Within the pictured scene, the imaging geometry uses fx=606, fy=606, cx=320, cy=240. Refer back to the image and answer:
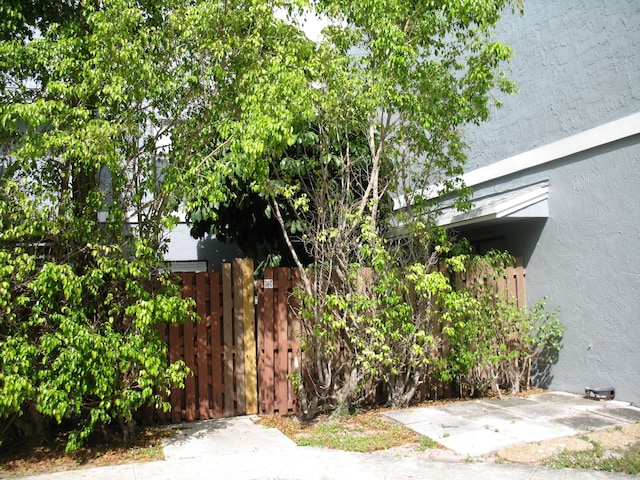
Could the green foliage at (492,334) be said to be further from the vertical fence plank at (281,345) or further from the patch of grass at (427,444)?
the vertical fence plank at (281,345)

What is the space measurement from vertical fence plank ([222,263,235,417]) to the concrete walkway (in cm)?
25

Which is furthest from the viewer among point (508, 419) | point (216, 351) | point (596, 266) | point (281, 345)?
point (596, 266)

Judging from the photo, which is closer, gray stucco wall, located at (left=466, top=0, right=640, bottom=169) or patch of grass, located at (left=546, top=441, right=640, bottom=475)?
patch of grass, located at (left=546, top=441, right=640, bottom=475)

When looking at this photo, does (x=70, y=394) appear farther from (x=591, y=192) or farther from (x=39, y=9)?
(x=591, y=192)

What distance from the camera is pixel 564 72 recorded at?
8.82 meters

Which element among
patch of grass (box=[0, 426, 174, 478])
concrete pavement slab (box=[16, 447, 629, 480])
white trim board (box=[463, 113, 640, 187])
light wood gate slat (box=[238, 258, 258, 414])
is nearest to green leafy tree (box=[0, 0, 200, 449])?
patch of grass (box=[0, 426, 174, 478])

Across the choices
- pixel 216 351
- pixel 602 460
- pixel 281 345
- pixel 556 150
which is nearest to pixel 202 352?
pixel 216 351

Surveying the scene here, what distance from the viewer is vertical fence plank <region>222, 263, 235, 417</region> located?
753cm

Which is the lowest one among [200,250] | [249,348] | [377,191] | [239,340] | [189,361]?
[189,361]

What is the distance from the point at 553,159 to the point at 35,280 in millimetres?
6984

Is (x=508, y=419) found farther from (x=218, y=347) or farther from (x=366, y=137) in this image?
(x=366, y=137)

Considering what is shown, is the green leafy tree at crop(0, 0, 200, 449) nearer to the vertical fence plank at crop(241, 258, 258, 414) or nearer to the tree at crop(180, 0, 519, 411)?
the tree at crop(180, 0, 519, 411)

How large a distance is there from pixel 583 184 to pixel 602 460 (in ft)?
13.3

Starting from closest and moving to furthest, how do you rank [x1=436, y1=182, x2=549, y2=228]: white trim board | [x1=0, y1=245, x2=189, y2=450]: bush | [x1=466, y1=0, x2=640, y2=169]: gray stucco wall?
[x1=0, y1=245, x2=189, y2=450]: bush, [x1=466, y1=0, x2=640, y2=169]: gray stucco wall, [x1=436, y1=182, x2=549, y2=228]: white trim board
